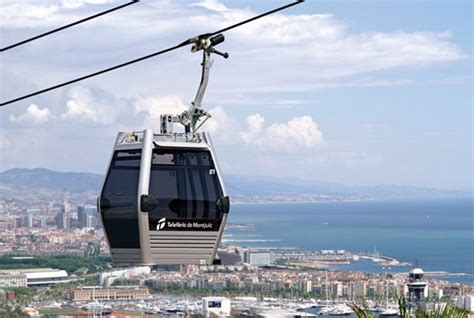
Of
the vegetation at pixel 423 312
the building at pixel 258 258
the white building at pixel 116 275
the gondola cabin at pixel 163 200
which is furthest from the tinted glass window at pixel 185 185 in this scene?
the building at pixel 258 258

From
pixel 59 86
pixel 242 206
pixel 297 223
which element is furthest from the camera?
pixel 242 206

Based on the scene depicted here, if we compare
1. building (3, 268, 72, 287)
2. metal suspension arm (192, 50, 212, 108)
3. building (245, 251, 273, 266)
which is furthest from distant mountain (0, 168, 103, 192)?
metal suspension arm (192, 50, 212, 108)

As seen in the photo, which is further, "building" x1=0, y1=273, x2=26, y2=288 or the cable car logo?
"building" x1=0, y1=273, x2=26, y2=288

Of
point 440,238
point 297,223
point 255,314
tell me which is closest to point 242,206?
point 297,223

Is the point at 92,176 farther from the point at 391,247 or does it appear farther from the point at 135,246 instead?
the point at 135,246

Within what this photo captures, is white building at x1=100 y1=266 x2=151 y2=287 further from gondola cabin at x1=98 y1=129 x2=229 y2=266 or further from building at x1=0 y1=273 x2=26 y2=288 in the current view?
gondola cabin at x1=98 y1=129 x2=229 y2=266

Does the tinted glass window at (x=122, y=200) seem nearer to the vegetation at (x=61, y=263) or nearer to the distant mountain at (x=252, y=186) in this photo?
the distant mountain at (x=252, y=186)
